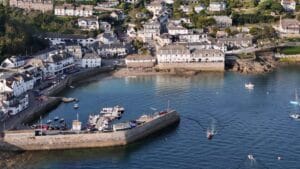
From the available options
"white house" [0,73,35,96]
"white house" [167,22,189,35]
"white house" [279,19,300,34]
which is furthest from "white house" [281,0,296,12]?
"white house" [0,73,35,96]

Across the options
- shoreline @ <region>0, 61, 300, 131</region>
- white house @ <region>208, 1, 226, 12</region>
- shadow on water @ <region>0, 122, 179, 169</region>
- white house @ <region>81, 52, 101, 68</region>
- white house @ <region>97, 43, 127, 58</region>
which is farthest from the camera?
white house @ <region>208, 1, 226, 12</region>

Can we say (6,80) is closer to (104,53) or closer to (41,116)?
(41,116)

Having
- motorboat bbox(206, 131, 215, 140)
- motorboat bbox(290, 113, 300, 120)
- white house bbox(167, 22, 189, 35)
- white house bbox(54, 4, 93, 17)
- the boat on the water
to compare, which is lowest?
motorboat bbox(206, 131, 215, 140)

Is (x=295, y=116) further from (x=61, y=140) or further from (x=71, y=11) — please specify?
(x=71, y=11)

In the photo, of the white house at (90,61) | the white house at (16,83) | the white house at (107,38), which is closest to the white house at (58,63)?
the white house at (90,61)

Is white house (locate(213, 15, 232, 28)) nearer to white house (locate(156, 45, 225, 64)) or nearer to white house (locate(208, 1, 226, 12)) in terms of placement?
white house (locate(208, 1, 226, 12))

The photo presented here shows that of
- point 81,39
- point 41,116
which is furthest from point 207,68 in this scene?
point 41,116

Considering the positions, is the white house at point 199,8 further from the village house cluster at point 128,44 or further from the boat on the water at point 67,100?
the boat on the water at point 67,100
